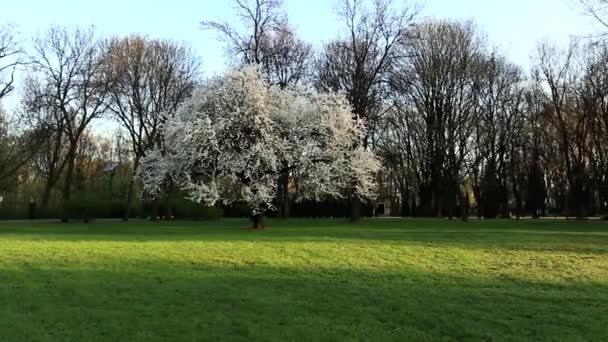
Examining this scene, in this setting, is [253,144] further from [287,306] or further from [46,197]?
[46,197]

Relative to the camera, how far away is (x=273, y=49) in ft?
157

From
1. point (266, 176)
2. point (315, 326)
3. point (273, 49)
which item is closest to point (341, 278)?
point (315, 326)

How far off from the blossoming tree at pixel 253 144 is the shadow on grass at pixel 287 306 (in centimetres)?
1784

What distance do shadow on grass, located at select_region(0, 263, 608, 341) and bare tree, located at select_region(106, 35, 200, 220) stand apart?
134ft

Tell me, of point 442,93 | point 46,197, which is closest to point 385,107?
point 442,93

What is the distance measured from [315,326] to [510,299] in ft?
13.9

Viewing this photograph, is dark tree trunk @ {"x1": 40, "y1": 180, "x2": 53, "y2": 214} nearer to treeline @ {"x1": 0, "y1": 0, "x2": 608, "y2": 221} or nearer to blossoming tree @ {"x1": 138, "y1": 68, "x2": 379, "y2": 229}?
treeline @ {"x1": 0, "y1": 0, "x2": 608, "y2": 221}

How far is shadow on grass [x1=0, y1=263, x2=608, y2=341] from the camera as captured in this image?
8.41 m

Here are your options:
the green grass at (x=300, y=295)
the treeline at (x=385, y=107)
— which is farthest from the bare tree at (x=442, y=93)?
the green grass at (x=300, y=295)

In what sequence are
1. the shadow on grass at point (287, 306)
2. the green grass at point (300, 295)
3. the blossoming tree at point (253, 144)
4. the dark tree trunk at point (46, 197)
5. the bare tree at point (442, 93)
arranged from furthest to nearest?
the dark tree trunk at point (46, 197) → the bare tree at point (442, 93) → the blossoming tree at point (253, 144) → the green grass at point (300, 295) → the shadow on grass at point (287, 306)

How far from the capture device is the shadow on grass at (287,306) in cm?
841

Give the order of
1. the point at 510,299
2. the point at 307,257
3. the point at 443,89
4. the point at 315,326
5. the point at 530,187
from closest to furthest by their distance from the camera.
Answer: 1. the point at 315,326
2. the point at 510,299
3. the point at 307,257
4. the point at 443,89
5. the point at 530,187

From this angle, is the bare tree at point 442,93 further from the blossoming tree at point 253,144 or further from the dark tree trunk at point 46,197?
the dark tree trunk at point 46,197

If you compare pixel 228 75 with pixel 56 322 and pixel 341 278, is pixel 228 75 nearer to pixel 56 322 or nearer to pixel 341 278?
pixel 341 278
